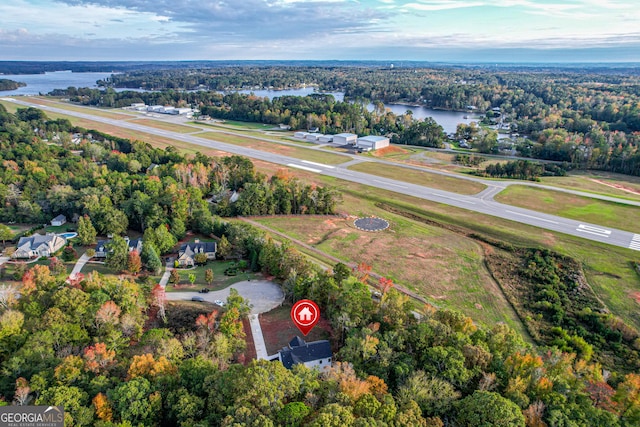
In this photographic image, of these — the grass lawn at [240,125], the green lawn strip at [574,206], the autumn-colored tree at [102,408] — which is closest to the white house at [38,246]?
the autumn-colored tree at [102,408]

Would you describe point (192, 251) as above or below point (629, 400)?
below

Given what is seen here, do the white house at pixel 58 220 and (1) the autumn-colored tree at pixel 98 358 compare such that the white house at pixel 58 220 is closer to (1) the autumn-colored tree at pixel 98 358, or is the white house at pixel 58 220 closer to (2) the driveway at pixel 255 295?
(2) the driveway at pixel 255 295

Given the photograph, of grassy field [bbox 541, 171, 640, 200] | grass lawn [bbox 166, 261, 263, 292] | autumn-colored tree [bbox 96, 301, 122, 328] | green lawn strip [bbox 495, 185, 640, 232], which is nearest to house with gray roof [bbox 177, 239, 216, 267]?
grass lawn [bbox 166, 261, 263, 292]

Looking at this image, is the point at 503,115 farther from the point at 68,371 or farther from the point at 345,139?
the point at 68,371

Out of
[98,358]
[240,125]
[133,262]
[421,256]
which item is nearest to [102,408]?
[98,358]

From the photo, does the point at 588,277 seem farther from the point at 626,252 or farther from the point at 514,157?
the point at 514,157

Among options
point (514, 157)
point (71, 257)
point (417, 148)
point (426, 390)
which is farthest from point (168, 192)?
point (514, 157)

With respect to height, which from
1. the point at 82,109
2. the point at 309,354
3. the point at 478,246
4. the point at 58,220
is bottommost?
the point at 478,246
